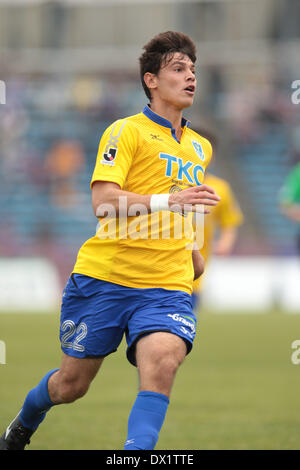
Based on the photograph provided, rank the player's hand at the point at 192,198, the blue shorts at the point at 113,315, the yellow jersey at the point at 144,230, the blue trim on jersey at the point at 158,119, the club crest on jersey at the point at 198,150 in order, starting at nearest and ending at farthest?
the player's hand at the point at 192,198
the blue shorts at the point at 113,315
the yellow jersey at the point at 144,230
the blue trim on jersey at the point at 158,119
the club crest on jersey at the point at 198,150

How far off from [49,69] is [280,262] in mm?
14572

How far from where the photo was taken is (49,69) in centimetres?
3312

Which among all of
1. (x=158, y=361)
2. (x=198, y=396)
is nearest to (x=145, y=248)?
(x=158, y=361)

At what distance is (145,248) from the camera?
5047 mm

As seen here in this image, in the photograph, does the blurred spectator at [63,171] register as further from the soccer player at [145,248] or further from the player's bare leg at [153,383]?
the player's bare leg at [153,383]

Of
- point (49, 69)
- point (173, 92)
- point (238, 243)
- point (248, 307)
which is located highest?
point (49, 69)

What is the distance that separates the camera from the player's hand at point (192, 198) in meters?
4.60

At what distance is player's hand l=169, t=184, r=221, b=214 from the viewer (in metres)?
4.60

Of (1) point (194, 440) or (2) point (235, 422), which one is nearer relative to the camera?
(1) point (194, 440)

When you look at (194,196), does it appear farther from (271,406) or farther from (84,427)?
(271,406)

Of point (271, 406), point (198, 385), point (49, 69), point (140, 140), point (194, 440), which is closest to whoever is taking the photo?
point (140, 140)

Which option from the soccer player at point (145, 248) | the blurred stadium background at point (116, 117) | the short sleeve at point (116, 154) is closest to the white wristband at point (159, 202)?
the soccer player at point (145, 248)

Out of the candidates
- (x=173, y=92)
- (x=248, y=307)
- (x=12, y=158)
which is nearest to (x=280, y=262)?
(x=248, y=307)

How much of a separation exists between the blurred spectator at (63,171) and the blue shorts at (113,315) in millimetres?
22354
